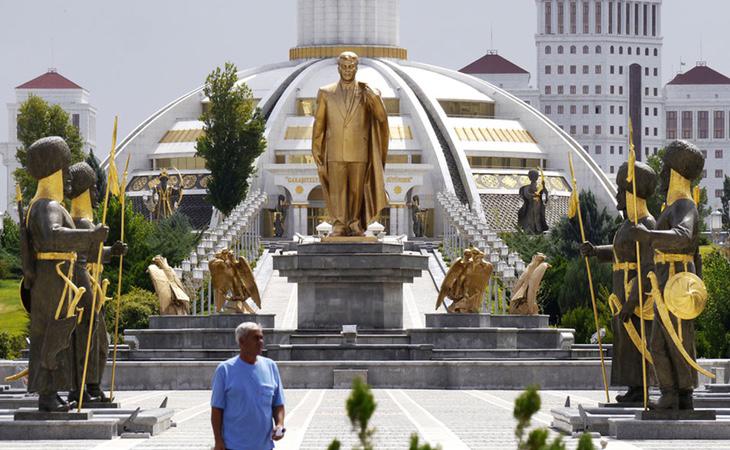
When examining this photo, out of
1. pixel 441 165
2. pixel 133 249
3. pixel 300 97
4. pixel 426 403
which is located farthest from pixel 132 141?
pixel 426 403

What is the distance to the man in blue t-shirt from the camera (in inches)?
658

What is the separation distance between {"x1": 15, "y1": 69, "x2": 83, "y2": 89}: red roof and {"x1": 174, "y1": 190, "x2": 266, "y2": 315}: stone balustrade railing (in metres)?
89.9

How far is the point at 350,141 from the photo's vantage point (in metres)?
36.8

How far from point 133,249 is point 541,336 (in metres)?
27.4

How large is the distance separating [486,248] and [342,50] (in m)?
68.3

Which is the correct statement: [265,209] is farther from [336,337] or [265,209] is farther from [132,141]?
[336,337]

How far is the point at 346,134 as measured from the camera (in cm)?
3669

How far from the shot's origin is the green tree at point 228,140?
85.7 metres

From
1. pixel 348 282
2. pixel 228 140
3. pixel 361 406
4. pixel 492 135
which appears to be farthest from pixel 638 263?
pixel 492 135

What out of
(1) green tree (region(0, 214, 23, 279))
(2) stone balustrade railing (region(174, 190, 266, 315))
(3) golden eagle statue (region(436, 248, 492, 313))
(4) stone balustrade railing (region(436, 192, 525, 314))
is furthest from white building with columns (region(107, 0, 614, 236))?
(3) golden eagle statue (region(436, 248, 492, 313))

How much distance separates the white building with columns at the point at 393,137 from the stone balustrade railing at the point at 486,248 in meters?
9.36

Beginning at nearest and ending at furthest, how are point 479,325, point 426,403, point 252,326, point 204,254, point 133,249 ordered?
point 252,326 → point 426,403 → point 479,325 → point 204,254 → point 133,249

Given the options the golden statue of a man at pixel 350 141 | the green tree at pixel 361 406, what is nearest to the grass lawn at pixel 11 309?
the golden statue of a man at pixel 350 141

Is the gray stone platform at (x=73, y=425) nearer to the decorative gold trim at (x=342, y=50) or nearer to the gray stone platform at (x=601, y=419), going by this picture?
the gray stone platform at (x=601, y=419)
